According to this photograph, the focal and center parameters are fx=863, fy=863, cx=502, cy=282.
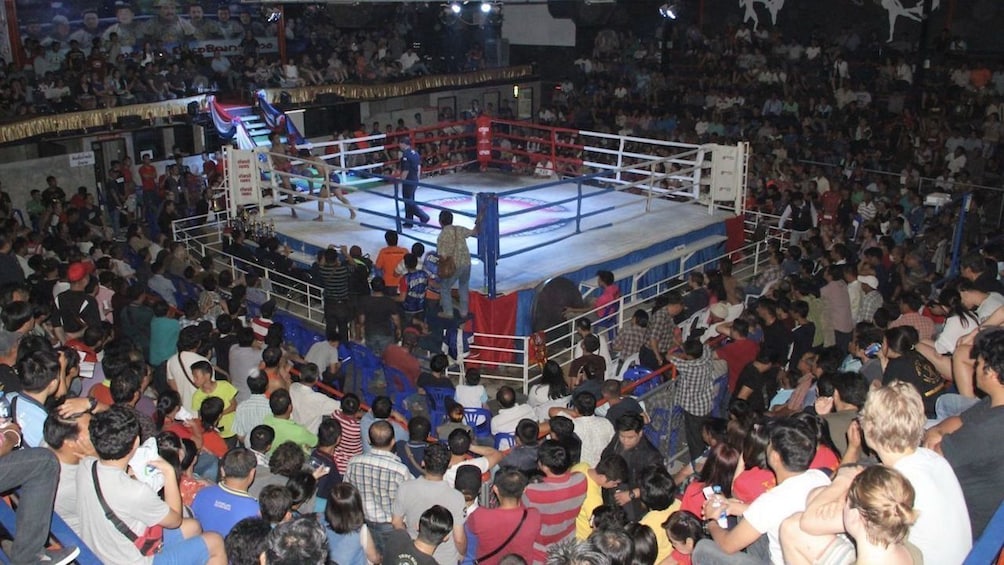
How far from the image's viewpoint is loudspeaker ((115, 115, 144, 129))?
13812 mm

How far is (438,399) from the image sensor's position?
633cm

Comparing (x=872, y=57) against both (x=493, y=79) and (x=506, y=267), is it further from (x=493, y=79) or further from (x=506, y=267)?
(x=506, y=267)

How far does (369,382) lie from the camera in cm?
686

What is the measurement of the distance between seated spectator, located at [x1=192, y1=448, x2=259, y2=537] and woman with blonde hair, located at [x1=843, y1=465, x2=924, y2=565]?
2.34 meters

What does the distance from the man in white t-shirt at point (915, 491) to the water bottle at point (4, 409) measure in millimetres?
3062

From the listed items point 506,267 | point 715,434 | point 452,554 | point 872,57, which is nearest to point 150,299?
point 506,267

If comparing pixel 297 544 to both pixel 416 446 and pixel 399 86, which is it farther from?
pixel 399 86

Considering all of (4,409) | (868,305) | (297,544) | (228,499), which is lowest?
(868,305)

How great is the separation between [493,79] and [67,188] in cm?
943

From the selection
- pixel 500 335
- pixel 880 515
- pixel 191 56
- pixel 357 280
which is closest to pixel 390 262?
pixel 357 280

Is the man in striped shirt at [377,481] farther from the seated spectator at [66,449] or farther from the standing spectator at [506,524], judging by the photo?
the seated spectator at [66,449]

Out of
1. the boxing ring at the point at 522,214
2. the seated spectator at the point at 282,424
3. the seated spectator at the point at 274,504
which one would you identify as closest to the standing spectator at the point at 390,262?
the boxing ring at the point at 522,214

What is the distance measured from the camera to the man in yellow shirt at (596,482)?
4207 millimetres

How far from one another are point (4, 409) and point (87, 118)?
11.2 m
